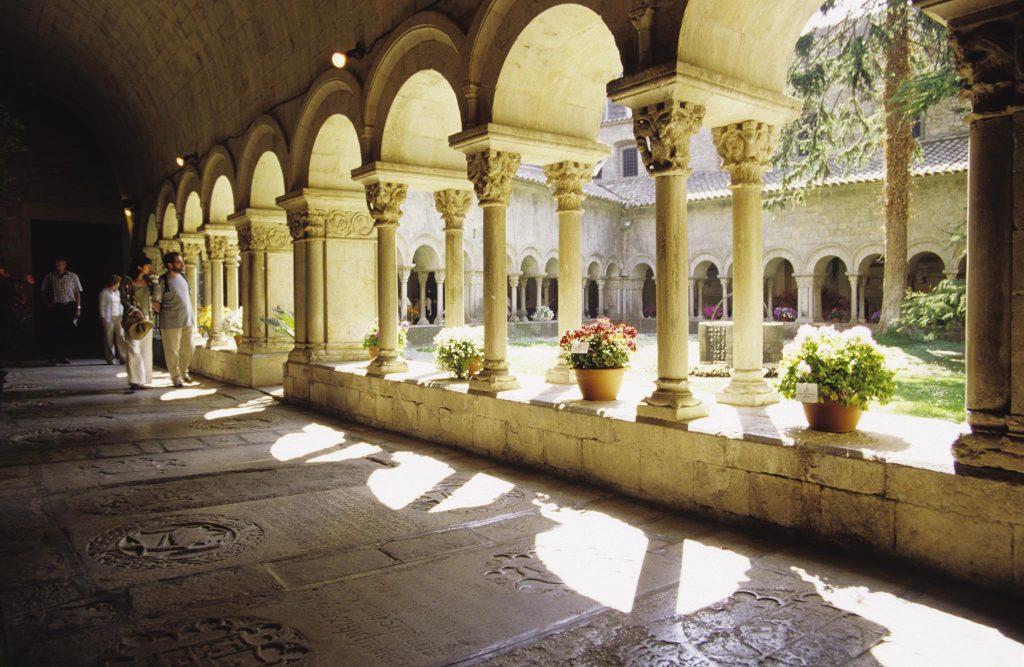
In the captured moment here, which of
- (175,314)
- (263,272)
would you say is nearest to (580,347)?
(263,272)

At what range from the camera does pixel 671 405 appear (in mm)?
4258

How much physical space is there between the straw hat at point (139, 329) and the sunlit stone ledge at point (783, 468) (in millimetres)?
5171

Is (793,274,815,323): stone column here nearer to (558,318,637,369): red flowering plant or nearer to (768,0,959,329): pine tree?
(768,0,959,329): pine tree

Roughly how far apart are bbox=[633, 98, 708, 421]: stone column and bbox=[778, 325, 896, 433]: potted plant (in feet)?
2.25

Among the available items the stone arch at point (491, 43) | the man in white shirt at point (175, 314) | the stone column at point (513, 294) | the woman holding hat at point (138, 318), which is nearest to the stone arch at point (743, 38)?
the stone arch at point (491, 43)

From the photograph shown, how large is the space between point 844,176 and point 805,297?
5.69 m

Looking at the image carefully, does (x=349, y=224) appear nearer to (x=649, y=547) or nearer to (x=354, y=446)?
(x=354, y=446)

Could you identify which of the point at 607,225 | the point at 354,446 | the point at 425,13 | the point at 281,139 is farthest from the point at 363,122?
the point at 607,225

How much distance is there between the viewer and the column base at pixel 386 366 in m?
7.11

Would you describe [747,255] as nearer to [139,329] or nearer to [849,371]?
[849,371]

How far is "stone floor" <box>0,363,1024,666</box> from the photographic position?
251 cm

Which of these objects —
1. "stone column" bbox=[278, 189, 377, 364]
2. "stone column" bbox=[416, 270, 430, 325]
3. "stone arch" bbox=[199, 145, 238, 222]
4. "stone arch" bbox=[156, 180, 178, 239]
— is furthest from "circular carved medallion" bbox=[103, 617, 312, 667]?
"stone column" bbox=[416, 270, 430, 325]

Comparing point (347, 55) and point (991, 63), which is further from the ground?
point (347, 55)

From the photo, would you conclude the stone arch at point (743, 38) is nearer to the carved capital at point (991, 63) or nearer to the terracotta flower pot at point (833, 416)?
the carved capital at point (991, 63)
